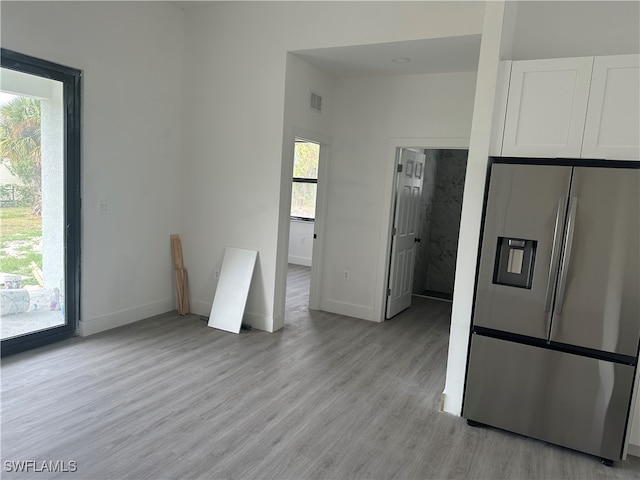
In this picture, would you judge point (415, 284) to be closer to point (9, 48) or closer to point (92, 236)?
point (92, 236)

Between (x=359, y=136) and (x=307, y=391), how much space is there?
2.94 m

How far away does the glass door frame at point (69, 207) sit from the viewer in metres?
3.64

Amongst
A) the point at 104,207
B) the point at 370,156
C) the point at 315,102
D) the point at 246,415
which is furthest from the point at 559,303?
the point at 104,207

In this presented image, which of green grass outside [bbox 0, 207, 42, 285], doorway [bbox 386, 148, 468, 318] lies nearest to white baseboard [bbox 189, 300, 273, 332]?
green grass outside [bbox 0, 207, 42, 285]

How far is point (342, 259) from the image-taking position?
535 cm

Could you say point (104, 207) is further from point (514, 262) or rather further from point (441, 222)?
point (441, 222)

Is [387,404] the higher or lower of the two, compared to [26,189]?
lower

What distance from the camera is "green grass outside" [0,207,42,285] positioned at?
3533 millimetres

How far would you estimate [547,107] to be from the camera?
282 cm

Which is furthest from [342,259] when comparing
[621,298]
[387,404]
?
[621,298]

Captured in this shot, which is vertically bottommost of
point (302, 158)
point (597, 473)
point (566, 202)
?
point (597, 473)

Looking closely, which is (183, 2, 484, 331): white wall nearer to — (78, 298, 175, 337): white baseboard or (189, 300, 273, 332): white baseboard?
(189, 300, 273, 332): white baseboard

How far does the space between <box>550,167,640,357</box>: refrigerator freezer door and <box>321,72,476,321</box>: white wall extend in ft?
6.95

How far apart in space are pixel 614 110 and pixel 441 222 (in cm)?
418
